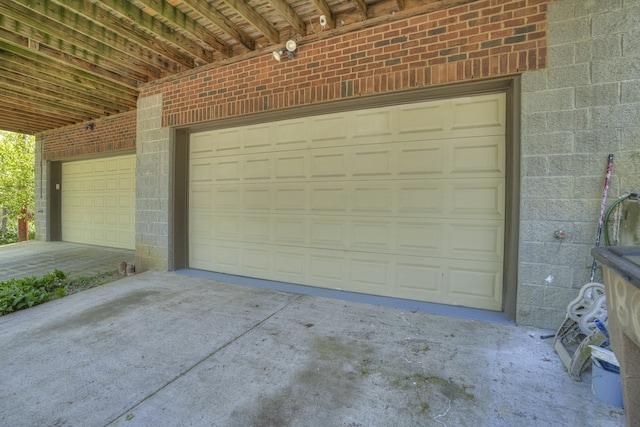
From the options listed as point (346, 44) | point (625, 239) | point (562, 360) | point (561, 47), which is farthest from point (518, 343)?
point (346, 44)

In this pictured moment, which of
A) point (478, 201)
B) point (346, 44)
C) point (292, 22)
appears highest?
point (292, 22)

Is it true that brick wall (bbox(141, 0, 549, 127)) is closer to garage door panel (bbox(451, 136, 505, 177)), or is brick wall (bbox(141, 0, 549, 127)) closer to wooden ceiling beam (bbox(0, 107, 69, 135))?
garage door panel (bbox(451, 136, 505, 177))

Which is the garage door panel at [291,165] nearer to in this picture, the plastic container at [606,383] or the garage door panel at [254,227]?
the garage door panel at [254,227]

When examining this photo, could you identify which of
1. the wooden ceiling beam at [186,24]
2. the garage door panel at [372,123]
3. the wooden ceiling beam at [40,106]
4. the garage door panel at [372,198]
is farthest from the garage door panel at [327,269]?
the wooden ceiling beam at [40,106]

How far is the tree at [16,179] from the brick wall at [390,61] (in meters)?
10.1

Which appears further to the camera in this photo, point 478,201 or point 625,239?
point 478,201

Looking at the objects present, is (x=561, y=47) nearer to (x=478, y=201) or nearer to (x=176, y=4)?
(x=478, y=201)

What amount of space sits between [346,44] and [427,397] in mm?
3423

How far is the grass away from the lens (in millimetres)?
3209

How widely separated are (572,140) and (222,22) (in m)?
3.79

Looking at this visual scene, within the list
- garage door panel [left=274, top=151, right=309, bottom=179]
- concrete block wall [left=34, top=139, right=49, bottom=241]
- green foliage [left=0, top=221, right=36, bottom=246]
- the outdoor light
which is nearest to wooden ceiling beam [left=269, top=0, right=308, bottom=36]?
the outdoor light

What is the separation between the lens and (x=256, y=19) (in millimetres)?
3314

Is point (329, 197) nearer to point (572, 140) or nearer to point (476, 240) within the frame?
point (476, 240)

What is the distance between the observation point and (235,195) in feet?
14.3
